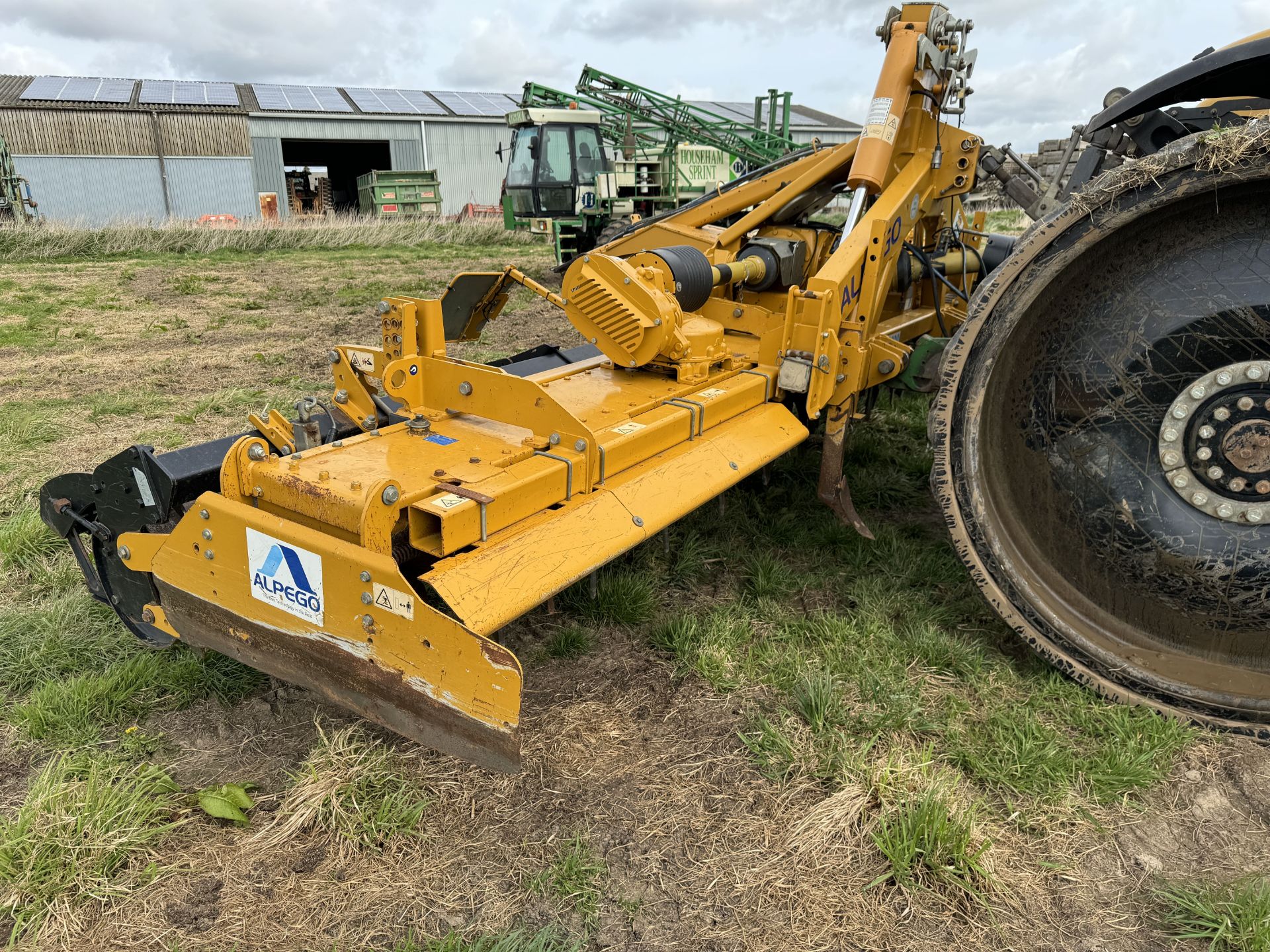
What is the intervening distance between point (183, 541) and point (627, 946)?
4.87 ft

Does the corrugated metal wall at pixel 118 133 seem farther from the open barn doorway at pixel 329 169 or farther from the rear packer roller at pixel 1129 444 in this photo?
the rear packer roller at pixel 1129 444

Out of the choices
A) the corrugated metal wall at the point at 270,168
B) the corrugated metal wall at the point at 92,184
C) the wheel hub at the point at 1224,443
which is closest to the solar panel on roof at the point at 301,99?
the corrugated metal wall at the point at 270,168

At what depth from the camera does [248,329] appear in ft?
28.1

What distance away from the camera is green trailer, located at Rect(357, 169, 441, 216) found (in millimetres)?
25125

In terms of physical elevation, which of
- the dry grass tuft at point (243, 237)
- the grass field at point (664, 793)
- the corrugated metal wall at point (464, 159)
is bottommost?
the grass field at point (664, 793)

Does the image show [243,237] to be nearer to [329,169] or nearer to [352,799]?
[352,799]

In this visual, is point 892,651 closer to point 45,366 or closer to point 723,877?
point 723,877

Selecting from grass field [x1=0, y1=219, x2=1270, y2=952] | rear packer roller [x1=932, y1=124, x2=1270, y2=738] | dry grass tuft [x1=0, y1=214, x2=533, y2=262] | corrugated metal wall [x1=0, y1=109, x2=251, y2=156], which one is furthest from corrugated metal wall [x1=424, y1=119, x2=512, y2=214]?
rear packer roller [x1=932, y1=124, x2=1270, y2=738]

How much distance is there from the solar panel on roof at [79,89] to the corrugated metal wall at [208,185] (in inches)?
97.2

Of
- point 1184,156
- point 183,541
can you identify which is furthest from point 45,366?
point 1184,156

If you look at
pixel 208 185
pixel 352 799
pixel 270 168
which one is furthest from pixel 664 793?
pixel 270 168

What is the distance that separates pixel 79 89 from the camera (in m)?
25.3

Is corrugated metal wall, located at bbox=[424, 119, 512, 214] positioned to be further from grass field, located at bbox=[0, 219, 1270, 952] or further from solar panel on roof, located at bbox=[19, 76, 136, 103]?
grass field, located at bbox=[0, 219, 1270, 952]

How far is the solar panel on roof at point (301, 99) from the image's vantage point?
Result: 26375 millimetres
